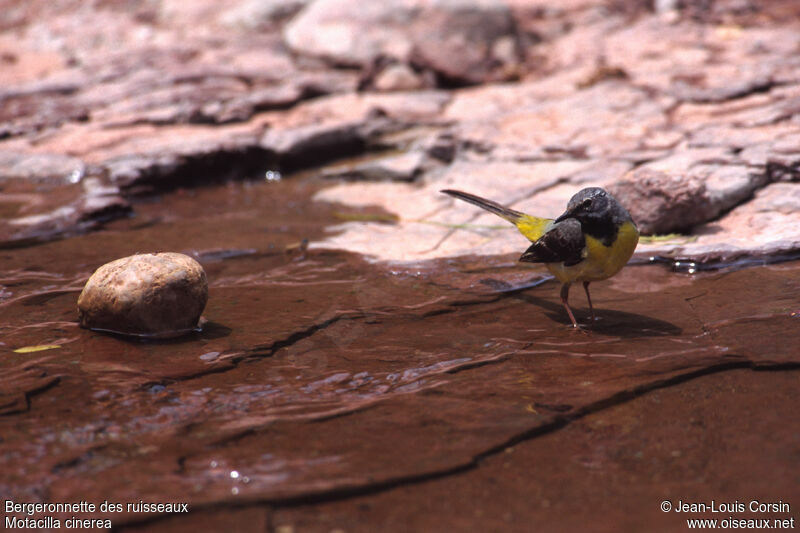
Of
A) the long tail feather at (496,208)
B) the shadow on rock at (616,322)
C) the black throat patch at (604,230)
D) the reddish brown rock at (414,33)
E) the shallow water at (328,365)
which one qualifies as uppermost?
the reddish brown rock at (414,33)

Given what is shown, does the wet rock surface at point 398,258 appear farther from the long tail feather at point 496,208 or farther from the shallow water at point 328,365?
the long tail feather at point 496,208

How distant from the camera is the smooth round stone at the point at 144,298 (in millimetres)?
4160

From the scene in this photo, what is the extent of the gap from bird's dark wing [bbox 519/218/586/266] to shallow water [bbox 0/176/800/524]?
0.34 meters

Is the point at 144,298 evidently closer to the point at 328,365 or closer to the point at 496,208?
the point at 328,365

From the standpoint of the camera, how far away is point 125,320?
4.18m

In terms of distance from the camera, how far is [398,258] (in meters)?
5.64

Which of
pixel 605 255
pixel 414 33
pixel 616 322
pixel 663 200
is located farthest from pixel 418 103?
pixel 616 322

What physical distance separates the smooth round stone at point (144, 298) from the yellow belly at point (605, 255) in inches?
87.3

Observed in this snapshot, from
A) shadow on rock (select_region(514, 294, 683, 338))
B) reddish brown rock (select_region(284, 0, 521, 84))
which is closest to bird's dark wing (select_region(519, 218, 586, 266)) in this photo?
shadow on rock (select_region(514, 294, 683, 338))

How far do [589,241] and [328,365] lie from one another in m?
1.73

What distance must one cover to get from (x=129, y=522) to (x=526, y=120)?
263 inches

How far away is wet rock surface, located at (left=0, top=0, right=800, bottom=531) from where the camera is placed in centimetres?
284

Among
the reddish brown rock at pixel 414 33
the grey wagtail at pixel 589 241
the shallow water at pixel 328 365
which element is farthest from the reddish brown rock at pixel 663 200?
the reddish brown rock at pixel 414 33

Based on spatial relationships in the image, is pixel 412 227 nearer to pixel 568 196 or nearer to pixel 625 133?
pixel 568 196
